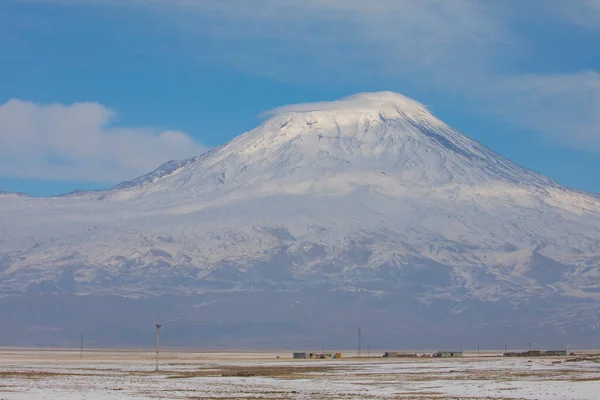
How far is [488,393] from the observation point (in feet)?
206

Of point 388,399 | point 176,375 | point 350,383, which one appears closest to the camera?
point 388,399

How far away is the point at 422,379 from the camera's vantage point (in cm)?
8100

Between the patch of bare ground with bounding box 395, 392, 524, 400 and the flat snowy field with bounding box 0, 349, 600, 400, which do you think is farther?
the flat snowy field with bounding box 0, 349, 600, 400

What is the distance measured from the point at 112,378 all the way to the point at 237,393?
21.5 metres

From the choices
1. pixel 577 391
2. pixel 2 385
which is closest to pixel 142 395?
pixel 2 385

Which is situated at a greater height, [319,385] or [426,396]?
[319,385]

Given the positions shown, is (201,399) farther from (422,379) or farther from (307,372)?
(307,372)

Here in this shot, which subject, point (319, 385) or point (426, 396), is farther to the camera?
point (319, 385)

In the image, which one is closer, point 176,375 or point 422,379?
point 422,379

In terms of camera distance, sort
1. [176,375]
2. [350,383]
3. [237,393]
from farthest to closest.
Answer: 1. [176,375]
2. [350,383]
3. [237,393]

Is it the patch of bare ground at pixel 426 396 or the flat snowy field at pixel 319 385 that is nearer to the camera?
the patch of bare ground at pixel 426 396

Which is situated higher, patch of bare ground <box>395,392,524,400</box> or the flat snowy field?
the flat snowy field

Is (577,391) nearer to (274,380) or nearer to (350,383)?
(350,383)

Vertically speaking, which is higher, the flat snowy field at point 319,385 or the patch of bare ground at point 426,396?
the flat snowy field at point 319,385
